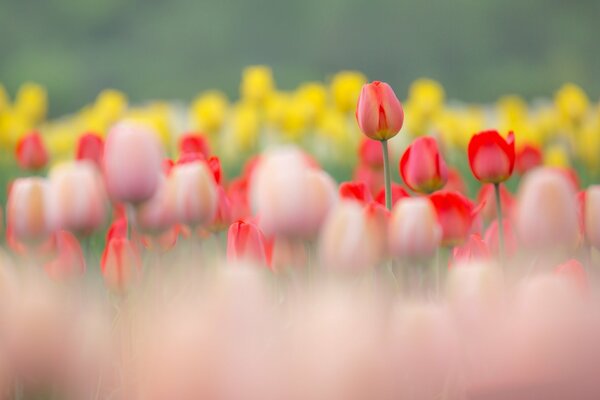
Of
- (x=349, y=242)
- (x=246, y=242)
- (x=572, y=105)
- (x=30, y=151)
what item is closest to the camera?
(x=349, y=242)

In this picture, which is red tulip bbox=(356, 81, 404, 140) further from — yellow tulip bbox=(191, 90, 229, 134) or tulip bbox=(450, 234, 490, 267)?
yellow tulip bbox=(191, 90, 229, 134)

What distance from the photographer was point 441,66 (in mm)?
4605

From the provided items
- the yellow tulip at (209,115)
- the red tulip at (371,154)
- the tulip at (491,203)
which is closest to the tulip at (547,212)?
the tulip at (491,203)

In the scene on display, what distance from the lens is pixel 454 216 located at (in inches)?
23.3

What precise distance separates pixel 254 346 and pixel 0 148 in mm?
2385

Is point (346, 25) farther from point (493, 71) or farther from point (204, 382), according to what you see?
point (204, 382)

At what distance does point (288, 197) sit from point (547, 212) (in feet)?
0.40

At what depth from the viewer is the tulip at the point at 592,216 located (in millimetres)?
508

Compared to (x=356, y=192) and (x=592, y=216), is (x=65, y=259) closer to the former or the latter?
(x=356, y=192)

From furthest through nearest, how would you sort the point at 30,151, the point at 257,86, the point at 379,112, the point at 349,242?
the point at 257,86
the point at 30,151
the point at 379,112
the point at 349,242

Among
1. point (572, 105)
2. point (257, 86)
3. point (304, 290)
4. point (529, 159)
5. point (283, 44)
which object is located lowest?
point (304, 290)

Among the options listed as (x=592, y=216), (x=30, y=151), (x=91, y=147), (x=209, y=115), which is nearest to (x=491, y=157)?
(x=592, y=216)

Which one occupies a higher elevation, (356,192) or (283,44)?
(283,44)

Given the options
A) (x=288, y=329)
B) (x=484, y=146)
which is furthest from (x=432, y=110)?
(x=288, y=329)
